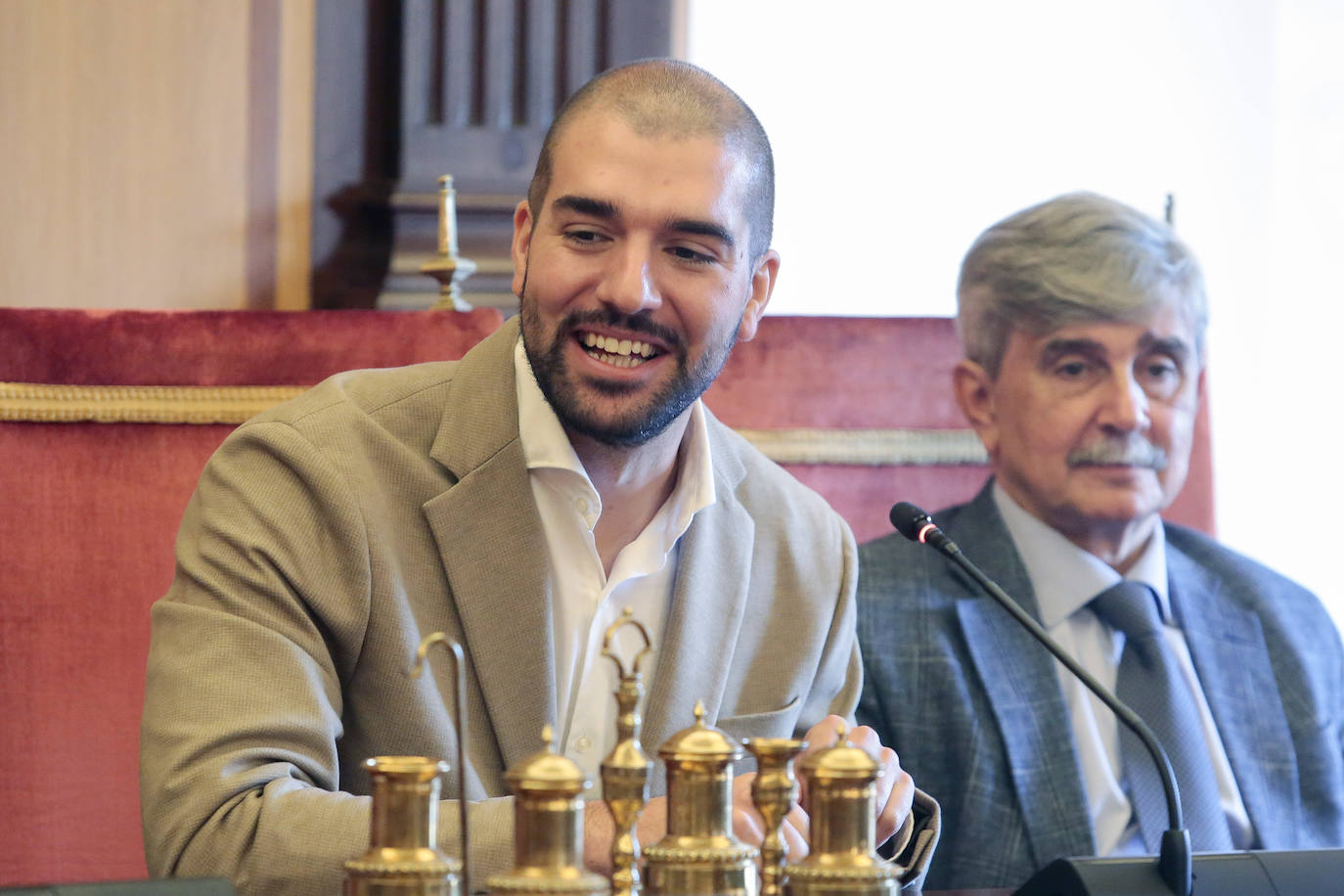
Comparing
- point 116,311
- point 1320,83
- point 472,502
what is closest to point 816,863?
point 472,502

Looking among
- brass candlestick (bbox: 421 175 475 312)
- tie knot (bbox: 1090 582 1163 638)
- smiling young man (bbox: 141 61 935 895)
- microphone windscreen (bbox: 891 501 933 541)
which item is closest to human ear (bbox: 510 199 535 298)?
smiling young man (bbox: 141 61 935 895)

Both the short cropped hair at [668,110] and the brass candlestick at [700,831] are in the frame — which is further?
the short cropped hair at [668,110]

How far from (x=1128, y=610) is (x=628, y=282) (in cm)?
81

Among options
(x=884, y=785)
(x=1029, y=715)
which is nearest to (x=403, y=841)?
(x=884, y=785)

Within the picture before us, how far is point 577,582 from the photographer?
1635mm

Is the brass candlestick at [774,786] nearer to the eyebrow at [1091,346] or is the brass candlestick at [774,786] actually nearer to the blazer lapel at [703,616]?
the blazer lapel at [703,616]

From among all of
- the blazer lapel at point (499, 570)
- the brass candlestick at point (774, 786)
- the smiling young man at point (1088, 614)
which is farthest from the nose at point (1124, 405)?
the brass candlestick at point (774, 786)

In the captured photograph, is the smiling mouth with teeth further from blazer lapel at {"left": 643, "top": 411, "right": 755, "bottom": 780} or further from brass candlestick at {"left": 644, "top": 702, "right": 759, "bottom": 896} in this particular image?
brass candlestick at {"left": 644, "top": 702, "right": 759, "bottom": 896}

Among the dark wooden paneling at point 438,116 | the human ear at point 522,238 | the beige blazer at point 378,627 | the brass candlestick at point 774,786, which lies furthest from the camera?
the dark wooden paneling at point 438,116

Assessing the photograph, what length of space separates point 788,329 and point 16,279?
3.49 feet

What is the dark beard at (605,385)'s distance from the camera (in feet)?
5.16

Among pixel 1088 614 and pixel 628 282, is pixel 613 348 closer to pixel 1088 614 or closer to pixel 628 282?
pixel 628 282

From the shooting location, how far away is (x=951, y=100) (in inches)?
107

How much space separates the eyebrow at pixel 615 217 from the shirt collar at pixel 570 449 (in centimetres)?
18
